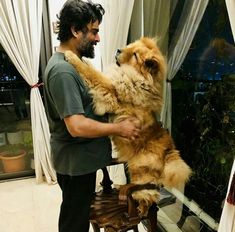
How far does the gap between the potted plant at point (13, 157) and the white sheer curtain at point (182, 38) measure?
2076mm

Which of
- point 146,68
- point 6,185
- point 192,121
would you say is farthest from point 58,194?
point 146,68

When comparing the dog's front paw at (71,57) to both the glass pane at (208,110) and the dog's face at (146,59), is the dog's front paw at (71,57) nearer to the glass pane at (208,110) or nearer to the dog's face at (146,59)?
the dog's face at (146,59)

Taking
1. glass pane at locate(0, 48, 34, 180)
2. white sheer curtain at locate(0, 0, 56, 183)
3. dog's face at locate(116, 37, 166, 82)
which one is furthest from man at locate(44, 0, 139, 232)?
glass pane at locate(0, 48, 34, 180)

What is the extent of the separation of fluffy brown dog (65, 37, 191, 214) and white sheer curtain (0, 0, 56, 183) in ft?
5.57

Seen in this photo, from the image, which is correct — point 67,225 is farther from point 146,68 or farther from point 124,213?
point 146,68

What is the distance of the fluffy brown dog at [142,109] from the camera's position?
158 centimetres

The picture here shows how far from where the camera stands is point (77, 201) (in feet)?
5.13

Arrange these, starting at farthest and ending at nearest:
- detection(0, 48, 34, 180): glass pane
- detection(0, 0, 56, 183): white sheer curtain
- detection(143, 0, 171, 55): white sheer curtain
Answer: detection(0, 48, 34, 180): glass pane → detection(0, 0, 56, 183): white sheer curtain → detection(143, 0, 171, 55): white sheer curtain

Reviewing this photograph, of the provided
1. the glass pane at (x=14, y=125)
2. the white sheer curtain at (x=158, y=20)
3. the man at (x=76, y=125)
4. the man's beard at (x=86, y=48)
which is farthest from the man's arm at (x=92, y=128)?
the glass pane at (x=14, y=125)

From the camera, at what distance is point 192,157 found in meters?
2.19

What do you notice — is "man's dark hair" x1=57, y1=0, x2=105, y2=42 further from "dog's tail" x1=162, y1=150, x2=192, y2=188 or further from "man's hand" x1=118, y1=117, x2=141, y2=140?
"dog's tail" x1=162, y1=150, x2=192, y2=188

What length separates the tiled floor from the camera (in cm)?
249

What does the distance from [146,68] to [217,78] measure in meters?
0.55

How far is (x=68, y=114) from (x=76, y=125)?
0.22 feet
